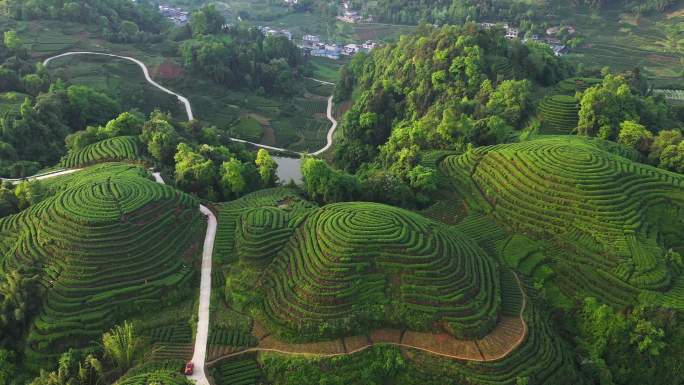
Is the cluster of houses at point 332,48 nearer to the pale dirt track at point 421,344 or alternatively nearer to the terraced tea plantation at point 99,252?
the terraced tea plantation at point 99,252

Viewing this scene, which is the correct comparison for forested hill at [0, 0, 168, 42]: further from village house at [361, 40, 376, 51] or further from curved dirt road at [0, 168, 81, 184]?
curved dirt road at [0, 168, 81, 184]

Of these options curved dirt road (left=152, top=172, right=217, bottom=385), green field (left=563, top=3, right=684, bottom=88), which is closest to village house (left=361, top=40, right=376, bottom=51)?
green field (left=563, top=3, right=684, bottom=88)

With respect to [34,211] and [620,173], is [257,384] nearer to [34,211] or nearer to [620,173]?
[34,211]

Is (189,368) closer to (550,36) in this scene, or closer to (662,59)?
(662,59)

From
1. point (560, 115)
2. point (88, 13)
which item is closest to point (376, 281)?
point (560, 115)

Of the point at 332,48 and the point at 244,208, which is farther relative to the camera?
the point at 332,48

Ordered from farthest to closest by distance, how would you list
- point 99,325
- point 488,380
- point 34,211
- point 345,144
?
point 345,144 < point 34,211 < point 99,325 < point 488,380

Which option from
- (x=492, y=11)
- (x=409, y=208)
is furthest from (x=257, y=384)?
(x=492, y=11)
